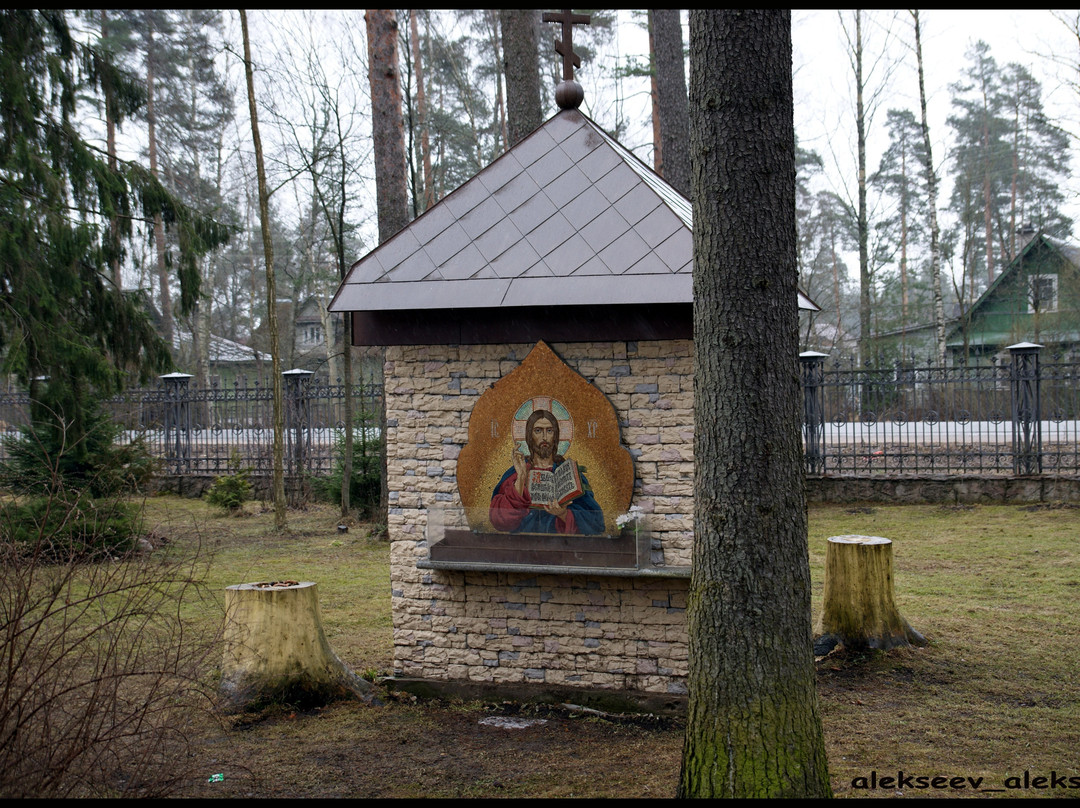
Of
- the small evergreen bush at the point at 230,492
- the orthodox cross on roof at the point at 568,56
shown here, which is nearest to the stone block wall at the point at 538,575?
the orthodox cross on roof at the point at 568,56

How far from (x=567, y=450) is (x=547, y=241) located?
4.58ft

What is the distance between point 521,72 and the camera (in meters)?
11.2

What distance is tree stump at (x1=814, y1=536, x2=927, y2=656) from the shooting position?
683 centimetres

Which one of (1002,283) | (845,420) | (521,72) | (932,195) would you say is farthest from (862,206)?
(521,72)

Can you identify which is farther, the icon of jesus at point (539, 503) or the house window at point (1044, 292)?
the house window at point (1044, 292)

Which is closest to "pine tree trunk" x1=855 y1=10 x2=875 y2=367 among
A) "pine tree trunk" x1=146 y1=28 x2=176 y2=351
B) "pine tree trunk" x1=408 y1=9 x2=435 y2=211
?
"pine tree trunk" x1=408 y1=9 x2=435 y2=211

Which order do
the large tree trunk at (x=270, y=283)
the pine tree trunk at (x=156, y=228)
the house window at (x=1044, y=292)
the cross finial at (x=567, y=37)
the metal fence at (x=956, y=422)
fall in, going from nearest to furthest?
the cross finial at (x=567, y=37) → the large tree trunk at (x=270, y=283) → the metal fence at (x=956, y=422) → the pine tree trunk at (x=156, y=228) → the house window at (x=1044, y=292)

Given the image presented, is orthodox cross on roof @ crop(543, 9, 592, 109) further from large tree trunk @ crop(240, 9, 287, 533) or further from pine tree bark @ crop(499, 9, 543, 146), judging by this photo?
large tree trunk @ crop(240, 9, 287, 533)

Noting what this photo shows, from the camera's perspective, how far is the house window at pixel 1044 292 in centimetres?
2448

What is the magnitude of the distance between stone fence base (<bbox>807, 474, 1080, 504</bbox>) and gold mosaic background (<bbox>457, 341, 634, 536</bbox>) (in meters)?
8.21

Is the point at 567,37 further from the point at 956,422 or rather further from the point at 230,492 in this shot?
the point at 230,492

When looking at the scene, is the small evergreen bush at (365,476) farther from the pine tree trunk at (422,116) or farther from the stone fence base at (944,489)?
the pine tree trunk at (422,116)

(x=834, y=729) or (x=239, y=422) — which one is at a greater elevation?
(x=239, y=422)

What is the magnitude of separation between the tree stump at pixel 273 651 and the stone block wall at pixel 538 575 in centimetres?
62
